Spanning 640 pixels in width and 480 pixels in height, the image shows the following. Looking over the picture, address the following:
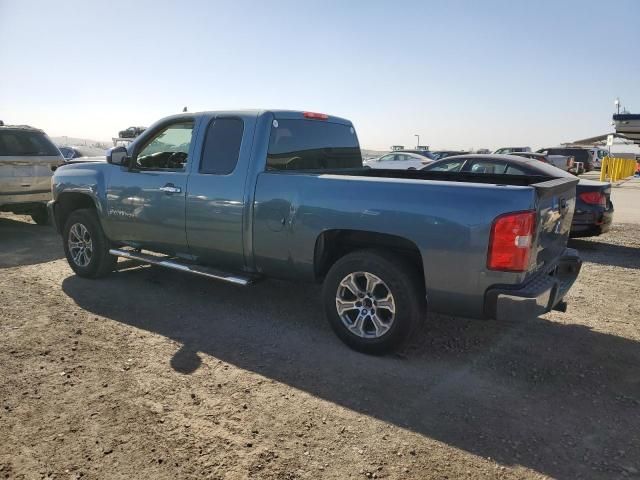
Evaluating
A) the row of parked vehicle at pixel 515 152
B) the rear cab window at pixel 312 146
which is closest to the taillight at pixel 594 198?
the rear cab window at pixel 312 146

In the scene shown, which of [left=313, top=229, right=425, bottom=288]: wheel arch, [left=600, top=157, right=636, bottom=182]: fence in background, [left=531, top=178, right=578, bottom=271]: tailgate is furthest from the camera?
[left=600, top=157, right=636, bottom=182]: fence in background

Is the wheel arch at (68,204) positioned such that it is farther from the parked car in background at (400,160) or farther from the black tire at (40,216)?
the parked car in background at (400,160)

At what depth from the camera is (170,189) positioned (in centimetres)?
509

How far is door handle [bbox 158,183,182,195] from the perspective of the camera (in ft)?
16.5

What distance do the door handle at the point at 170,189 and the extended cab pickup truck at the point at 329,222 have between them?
2cm

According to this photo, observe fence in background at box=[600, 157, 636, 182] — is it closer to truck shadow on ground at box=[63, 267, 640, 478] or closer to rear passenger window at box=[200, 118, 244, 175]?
truck shadow on ground at box=[63, 267, 640, 478]

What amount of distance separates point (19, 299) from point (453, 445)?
15.7 feet

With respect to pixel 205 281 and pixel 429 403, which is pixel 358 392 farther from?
pixel 205 281

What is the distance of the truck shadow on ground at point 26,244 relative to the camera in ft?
24.0

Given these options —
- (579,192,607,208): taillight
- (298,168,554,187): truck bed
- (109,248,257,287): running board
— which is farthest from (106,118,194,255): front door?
(579,192,607,208): taillight

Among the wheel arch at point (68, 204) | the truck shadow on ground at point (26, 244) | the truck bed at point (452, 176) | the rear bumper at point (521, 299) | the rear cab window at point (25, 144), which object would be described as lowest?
the truck shadow on ground at point (26, 244)

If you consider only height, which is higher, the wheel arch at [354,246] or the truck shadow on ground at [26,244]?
the wheel arch at [354,246]

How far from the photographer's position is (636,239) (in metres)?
9.80

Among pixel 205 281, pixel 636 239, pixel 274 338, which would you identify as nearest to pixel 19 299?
pixel 205 281
